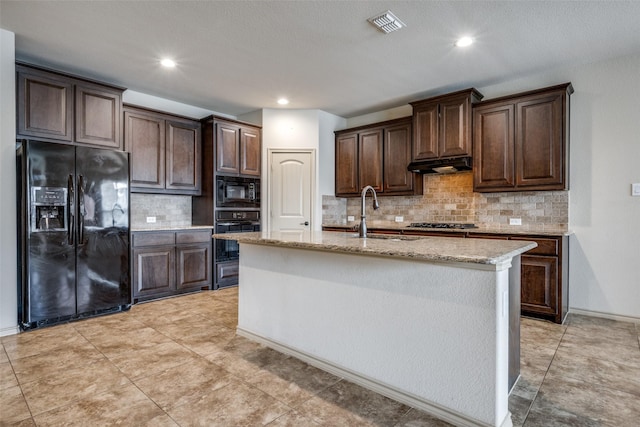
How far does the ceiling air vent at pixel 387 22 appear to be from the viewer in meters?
2.65

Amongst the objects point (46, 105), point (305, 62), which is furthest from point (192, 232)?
point (305, 62)

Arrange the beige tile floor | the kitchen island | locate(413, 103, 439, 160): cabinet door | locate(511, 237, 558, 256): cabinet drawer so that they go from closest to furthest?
the kitchen island, the beige tile floor, locate(511, 237, 558, 256): cabinet drawer, locate(413, 103, 439, 160): cabinet door

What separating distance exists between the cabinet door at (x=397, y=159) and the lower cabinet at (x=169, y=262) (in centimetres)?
262

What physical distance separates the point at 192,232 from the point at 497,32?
154 inches

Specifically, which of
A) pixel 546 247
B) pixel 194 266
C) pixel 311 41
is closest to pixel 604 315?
pixel 546 247

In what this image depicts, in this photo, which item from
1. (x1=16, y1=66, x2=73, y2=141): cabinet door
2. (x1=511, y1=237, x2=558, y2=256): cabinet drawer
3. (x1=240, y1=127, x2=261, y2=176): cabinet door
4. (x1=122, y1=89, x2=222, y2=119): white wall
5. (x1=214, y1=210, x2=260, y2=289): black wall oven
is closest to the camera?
(x1=16, y1=66, x2=73, y2=141): cabinet door

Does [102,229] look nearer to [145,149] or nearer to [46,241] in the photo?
[46,241]

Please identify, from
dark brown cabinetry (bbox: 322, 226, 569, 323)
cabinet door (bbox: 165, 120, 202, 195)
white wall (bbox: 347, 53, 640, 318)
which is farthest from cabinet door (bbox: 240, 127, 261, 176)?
white wall (bbox: 347, 53, 640, 318)

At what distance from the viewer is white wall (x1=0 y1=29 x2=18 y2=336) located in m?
2.93

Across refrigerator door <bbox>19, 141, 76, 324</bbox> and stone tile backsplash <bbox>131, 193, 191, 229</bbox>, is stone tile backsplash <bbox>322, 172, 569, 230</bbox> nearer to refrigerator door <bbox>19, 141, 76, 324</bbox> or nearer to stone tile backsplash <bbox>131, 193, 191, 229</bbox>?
stone tile backsplash <bbox>131, 193, 191, 229</bbox>

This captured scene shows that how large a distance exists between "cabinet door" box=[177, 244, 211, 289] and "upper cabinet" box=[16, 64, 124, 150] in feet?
4.78

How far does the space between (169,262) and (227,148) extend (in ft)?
5.58

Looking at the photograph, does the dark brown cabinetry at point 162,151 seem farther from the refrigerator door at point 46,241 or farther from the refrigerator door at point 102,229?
the refrigerator door at point 46,241

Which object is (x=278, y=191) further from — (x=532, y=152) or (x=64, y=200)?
(x=532, y=152)
